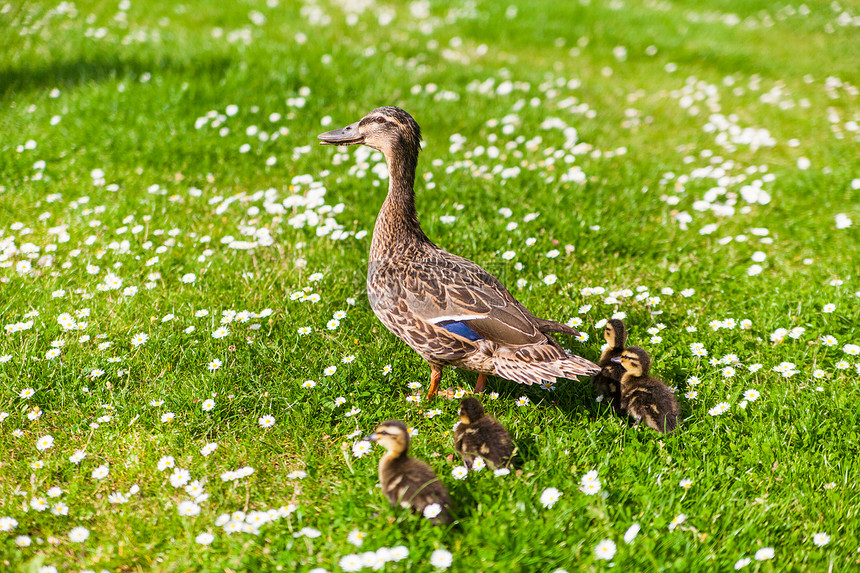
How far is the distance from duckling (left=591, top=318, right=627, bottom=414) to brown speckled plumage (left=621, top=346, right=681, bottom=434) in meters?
0.09

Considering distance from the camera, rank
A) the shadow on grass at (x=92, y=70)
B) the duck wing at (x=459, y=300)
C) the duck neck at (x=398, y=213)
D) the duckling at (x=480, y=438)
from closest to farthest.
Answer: the duckling at (x=480, y=438) < the duck wing at (x=459, y=300) < the duck neck at (x=398, y=213) < the shadow on grass at (x=92, y=70)

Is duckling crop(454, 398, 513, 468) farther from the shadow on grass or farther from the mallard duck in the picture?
the shadow on grass

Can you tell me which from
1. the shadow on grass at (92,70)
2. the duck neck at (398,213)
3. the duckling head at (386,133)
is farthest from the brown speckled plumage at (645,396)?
the shadow on grass at (92,70)

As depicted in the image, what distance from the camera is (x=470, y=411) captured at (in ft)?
12.7

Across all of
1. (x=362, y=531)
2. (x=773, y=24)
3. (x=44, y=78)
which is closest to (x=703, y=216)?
(x=362, y=531)

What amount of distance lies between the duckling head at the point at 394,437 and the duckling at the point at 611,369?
62.6 inches

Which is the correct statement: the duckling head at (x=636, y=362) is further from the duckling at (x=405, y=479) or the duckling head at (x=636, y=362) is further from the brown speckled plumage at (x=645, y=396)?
the duckling at (x=405, y=479)

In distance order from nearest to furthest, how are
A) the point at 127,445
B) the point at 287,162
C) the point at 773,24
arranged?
1. the point at 127,445
2. the point at 287,162
3. the point at 773,24

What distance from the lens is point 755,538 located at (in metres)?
3.41

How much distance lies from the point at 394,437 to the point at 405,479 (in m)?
0.23

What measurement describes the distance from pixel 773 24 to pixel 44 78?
14844mm

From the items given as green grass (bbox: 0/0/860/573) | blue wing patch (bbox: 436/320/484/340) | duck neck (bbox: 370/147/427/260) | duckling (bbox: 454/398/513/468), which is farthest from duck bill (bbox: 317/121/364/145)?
duckling (bbox: 454/398/513/468)

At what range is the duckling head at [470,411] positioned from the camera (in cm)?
387

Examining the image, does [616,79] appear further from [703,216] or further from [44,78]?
[44,78]
